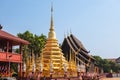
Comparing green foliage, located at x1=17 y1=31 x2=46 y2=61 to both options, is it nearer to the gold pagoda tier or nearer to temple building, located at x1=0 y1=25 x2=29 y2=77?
the gold pagoda tier

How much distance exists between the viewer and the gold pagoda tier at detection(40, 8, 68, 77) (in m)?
31.2

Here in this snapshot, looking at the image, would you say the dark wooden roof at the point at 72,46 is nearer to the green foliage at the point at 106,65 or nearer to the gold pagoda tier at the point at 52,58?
the gold pagoda tier at the point at 52,58

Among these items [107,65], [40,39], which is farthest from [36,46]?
[107,65]

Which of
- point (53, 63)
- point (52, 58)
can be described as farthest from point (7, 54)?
point (52, 58)

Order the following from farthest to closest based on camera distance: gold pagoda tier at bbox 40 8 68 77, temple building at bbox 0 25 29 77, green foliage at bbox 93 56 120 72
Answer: green foliage at bbox 93 56 120 72 → gold pagoda tier at bbox 40 8 68 77 → temple building at bbox 0 25 29 77

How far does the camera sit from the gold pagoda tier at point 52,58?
3116cm

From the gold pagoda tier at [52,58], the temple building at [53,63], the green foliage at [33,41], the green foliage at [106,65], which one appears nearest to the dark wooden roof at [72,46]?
the green foliage at [33,41]

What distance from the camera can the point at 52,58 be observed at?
109 ft

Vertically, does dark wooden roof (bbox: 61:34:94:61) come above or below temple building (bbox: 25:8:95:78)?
above

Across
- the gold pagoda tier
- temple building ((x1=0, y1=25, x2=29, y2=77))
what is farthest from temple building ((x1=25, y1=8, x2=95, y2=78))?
temple building ((x1=0, y1=25, x2=29, y2=77))

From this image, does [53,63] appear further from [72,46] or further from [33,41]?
[33,41]

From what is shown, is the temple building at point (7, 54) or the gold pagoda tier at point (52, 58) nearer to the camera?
→ the temple building at point (7, 54)

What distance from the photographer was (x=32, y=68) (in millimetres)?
29797

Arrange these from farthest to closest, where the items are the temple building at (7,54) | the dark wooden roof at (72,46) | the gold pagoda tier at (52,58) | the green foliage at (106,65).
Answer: the green foliage at (106,65) → the dark wooden roof at (72,46) → the gold pagoda tier at (52,58) → the temple building at (7,54)
